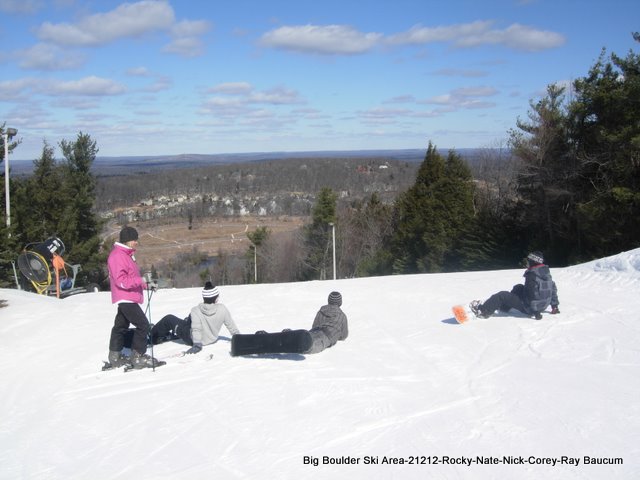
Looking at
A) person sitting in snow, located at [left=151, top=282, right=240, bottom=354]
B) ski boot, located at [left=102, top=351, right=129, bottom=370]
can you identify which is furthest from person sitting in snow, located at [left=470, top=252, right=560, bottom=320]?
ski boot, located at [left=102, top=351, right=129, bottom=370]

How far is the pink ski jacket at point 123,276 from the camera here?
7.27m

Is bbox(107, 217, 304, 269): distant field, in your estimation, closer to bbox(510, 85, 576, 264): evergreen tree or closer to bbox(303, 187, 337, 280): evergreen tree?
bbox(303, 187, 337, 280): evergreen tree

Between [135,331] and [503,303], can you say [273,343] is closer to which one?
[135,331]

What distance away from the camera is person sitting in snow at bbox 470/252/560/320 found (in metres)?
9.27

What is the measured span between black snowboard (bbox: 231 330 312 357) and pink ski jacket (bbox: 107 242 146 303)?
4.95 feet

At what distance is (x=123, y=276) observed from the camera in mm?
7316

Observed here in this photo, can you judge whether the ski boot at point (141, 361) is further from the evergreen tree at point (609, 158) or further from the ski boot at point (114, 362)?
the evergreen tree at point (609, 158)

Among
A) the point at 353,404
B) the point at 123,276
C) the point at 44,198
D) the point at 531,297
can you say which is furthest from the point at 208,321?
the point at 44,198

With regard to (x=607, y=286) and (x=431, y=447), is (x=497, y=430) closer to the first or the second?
(x=431, y=447)

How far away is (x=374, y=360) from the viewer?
7.64 m

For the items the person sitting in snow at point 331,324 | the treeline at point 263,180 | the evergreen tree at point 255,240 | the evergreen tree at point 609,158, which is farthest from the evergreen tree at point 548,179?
the treeline at point 263,180

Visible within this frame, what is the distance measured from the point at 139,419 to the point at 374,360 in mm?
3202

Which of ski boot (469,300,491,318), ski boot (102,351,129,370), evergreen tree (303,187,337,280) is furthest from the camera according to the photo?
evergreen tree (303,187,337,280)

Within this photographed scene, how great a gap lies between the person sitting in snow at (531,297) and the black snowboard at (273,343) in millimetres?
3667
